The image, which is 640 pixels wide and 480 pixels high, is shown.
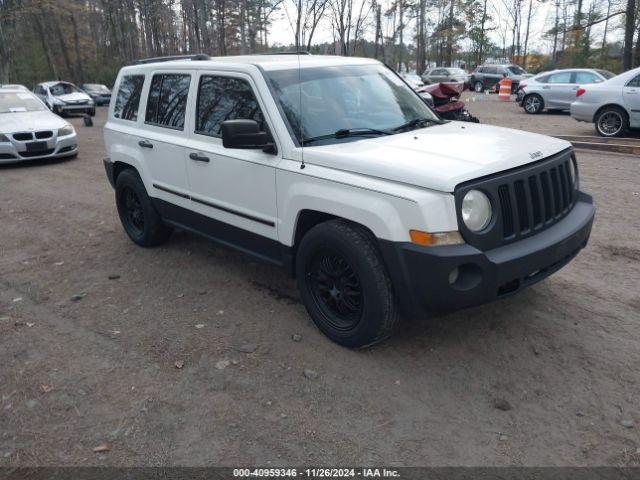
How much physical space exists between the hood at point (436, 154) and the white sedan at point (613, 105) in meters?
8.81

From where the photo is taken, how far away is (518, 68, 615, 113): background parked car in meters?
16.9

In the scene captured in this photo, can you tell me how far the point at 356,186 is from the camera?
332 centimetres

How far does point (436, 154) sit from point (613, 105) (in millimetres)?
10044

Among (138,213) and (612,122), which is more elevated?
(612,122)

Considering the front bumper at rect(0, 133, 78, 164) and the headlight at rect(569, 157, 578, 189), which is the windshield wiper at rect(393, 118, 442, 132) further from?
the front bumper at rect(0, 133, 78, 164)

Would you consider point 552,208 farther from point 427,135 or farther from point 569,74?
point 569,74

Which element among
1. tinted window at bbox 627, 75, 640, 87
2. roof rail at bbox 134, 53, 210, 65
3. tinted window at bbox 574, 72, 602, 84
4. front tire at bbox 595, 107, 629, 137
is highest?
roof rail at bbox 134, 53, 210, 65

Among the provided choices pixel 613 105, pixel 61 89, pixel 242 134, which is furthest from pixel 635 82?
pixel 61 89

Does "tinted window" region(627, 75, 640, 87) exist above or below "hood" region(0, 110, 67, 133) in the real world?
above

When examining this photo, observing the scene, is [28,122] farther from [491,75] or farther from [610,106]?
[491,75]

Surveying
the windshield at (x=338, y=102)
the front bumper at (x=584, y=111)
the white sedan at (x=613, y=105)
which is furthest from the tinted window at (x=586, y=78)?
the windshield at (x=338, y=102)

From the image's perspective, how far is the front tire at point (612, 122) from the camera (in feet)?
37.1

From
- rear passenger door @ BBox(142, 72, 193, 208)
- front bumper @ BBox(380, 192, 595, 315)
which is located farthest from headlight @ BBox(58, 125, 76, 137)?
front bumper @ BBox(380, 192, 595, 315)

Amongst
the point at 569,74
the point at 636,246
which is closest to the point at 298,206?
the point at 636,246
